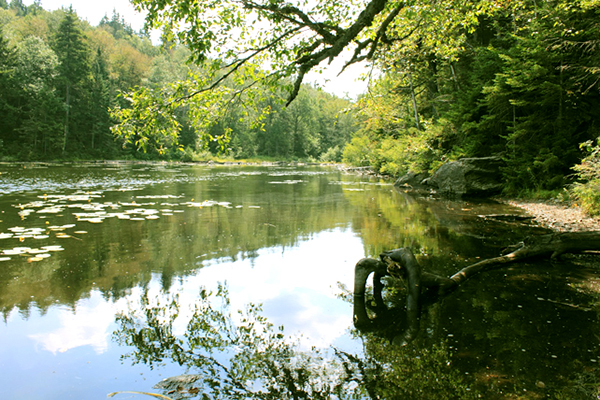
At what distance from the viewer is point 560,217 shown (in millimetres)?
10070

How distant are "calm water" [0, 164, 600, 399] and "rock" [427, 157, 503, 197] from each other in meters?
5.67

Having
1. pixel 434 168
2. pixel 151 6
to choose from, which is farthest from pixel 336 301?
pixel 434 168

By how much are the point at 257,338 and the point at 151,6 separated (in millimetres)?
4865

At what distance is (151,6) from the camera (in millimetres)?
5453

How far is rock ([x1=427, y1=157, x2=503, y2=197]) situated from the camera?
53.3 ft

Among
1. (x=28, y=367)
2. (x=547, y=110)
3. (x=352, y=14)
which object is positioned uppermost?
(x=352, y=14)

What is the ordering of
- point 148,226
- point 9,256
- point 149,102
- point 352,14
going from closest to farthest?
point 149,102 < point 9,256 < point 352,14 < point 148,226

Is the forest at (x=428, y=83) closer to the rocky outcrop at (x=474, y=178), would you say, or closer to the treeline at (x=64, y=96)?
the rocky outcrop at (x=474, y=178)

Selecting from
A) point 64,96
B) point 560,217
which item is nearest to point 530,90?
point 560,217

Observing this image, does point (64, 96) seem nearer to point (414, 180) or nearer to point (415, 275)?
point (414, 180)

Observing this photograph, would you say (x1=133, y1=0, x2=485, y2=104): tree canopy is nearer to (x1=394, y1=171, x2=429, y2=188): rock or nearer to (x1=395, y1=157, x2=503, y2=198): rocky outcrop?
(x1=395, y1=157, x2=503, y2=198): rocky outcrop

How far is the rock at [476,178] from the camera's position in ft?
53.3

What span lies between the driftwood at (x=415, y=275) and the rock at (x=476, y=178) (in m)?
10.9

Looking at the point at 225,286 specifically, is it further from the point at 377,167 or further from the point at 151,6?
the point at 377,167
